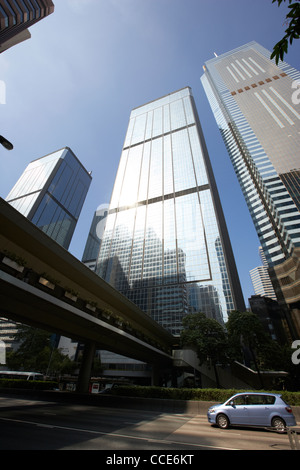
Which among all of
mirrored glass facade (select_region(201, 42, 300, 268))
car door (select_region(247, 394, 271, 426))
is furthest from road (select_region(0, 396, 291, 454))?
mirrored glass facade (select_region(201, 42, 300, 268))

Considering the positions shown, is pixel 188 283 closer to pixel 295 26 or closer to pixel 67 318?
pixel 67 318

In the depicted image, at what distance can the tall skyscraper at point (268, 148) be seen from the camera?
68.2 m

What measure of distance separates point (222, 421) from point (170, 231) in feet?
282

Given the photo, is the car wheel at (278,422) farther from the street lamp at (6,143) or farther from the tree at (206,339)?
the tree at (206,339)

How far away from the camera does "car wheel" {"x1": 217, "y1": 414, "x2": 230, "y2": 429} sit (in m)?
9.92

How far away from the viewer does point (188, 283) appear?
78750 mm

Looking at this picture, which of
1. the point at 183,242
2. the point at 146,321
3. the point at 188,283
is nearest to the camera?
the point at 146,321

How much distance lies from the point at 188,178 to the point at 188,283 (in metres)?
55.1

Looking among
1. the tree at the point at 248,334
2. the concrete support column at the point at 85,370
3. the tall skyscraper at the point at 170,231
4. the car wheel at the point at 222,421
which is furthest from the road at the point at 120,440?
the tall skyscraper at the point at 170,231

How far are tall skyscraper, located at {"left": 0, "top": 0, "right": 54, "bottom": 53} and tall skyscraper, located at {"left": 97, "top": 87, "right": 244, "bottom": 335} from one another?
74325 millimetres

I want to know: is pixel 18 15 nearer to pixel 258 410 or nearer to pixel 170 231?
pixel 258 410

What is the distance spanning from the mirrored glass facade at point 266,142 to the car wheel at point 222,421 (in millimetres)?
65127
